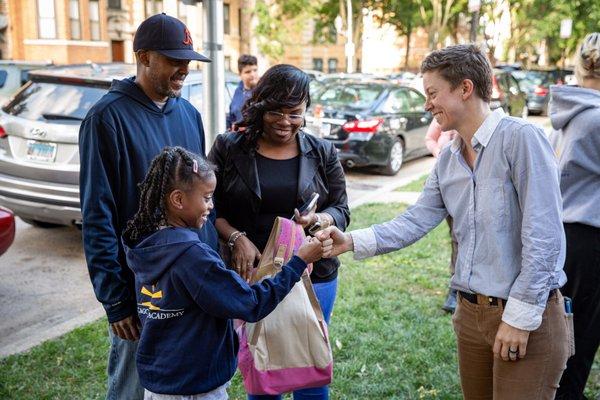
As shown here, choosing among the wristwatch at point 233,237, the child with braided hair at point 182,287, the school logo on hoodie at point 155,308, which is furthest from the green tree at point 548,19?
the school logo on hoodie at point 155,308

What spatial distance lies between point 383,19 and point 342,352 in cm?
4085

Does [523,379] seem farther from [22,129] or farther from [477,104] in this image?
[22,129]

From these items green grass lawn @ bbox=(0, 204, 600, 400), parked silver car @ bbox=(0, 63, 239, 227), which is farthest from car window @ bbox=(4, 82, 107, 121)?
green grass lawn @ bbox=(0, 204, 600, 400)

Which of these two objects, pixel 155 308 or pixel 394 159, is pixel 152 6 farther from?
pixel 155 308

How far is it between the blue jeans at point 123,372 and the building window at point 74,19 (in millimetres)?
35785

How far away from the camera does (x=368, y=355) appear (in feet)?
14.1

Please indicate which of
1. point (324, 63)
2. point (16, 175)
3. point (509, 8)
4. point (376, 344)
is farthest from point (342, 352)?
point (324, 63)

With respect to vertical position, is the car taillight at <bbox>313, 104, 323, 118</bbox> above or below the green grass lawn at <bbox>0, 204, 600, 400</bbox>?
above

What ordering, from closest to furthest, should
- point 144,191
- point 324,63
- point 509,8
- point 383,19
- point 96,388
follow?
point 144,191 → point 96,388 → point 509,8 → point 383,19 → point 324,63

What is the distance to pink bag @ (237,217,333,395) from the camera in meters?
2.61

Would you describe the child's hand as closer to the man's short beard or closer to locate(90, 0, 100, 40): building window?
the man's short beard

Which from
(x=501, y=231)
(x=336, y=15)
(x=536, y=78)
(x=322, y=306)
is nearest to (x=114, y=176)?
(x=322, y=306)

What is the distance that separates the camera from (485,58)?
7.80 feet

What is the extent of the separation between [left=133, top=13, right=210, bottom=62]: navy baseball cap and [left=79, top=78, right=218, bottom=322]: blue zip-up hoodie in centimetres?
18
